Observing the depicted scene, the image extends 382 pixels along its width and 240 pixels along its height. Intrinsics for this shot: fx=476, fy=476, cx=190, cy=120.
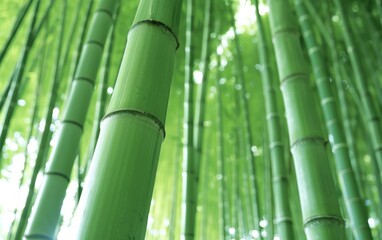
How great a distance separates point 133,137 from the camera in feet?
2.25

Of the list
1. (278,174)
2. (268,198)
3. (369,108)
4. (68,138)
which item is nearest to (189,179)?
(278,174)

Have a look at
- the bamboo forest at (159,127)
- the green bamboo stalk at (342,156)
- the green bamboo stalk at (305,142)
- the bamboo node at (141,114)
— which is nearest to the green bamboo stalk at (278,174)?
the bamboo forest at (159,127)

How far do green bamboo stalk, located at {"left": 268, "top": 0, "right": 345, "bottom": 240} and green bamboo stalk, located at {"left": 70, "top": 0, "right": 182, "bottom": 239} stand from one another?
0.43 metres

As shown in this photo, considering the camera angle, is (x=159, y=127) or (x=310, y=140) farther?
(x=310, y=140)

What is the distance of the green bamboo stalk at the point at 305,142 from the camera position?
988 millimetres

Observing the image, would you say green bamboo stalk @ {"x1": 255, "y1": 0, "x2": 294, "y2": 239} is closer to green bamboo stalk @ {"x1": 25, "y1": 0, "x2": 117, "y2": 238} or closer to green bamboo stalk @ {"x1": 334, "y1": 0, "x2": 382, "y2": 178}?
green bamboo stalk @ {"x1": 334, "y1": 0, "x2": 382, "y2": 178}

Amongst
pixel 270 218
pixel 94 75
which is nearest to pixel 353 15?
pixel 270 218

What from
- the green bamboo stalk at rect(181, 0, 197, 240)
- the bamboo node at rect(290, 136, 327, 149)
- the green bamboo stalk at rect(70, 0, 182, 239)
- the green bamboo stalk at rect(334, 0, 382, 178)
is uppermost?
the green bamboo stalk at rect(334, 0, 382, 178)

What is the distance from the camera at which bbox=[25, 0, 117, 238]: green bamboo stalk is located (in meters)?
1.20

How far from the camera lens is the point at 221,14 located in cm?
301

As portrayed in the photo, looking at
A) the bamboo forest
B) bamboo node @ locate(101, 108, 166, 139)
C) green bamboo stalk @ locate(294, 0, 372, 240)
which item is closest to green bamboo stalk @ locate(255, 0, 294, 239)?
the bamboo forest

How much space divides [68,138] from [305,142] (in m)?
0.65

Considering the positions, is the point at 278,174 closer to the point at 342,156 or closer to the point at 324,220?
the point at 342,156

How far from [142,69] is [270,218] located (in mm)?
1410
